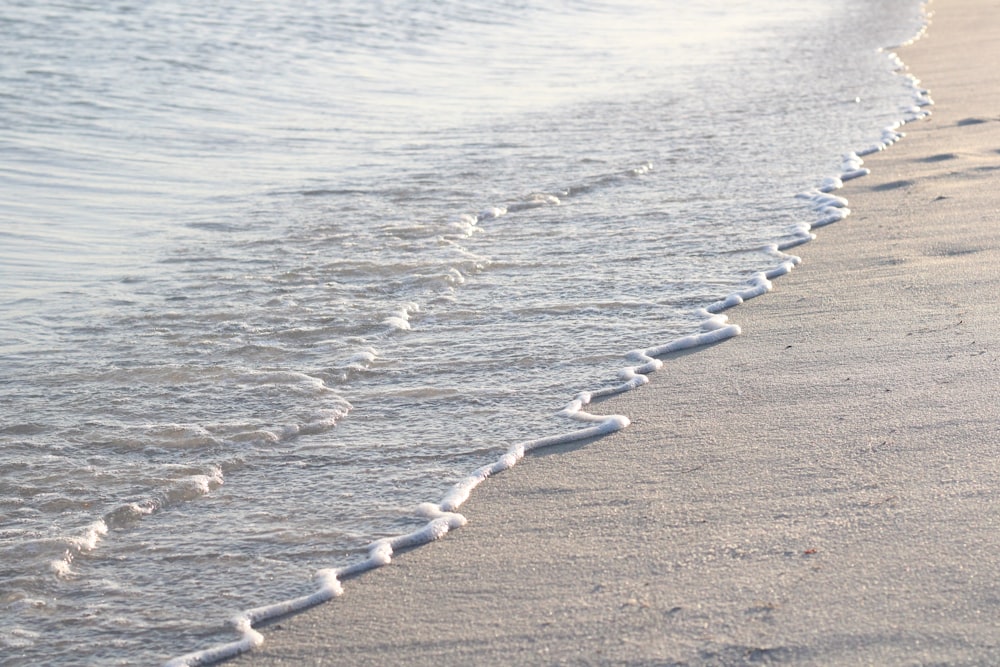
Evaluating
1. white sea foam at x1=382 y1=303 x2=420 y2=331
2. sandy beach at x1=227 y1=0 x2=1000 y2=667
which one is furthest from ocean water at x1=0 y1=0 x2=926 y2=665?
sandy beach at x1=227 y1=0 x2=1000 y2=667

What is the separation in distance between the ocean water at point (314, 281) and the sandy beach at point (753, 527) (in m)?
0.23

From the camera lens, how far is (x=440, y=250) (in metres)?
5.82

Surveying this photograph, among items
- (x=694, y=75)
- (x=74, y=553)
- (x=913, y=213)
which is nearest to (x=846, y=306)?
(x=913, y=213)

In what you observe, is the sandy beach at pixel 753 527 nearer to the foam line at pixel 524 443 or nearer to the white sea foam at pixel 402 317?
the foam line at pixel 524 443

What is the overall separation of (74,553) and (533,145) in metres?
6.15

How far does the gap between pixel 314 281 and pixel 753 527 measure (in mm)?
3059

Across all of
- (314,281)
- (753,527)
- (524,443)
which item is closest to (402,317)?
(314,281)

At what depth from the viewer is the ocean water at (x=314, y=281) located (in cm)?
301

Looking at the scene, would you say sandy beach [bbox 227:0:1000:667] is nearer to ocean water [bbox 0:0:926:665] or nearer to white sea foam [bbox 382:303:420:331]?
ocean water [bbox 0:0:926:665]

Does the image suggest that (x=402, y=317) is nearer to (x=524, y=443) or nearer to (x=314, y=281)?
(x=314, y=281)

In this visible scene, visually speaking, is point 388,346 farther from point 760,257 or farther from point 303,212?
point 303,212

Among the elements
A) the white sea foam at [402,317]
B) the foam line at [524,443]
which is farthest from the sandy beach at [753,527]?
the white sea foam at [402,317]

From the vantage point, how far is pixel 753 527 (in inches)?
109

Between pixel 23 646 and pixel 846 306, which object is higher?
pixel 846 306
